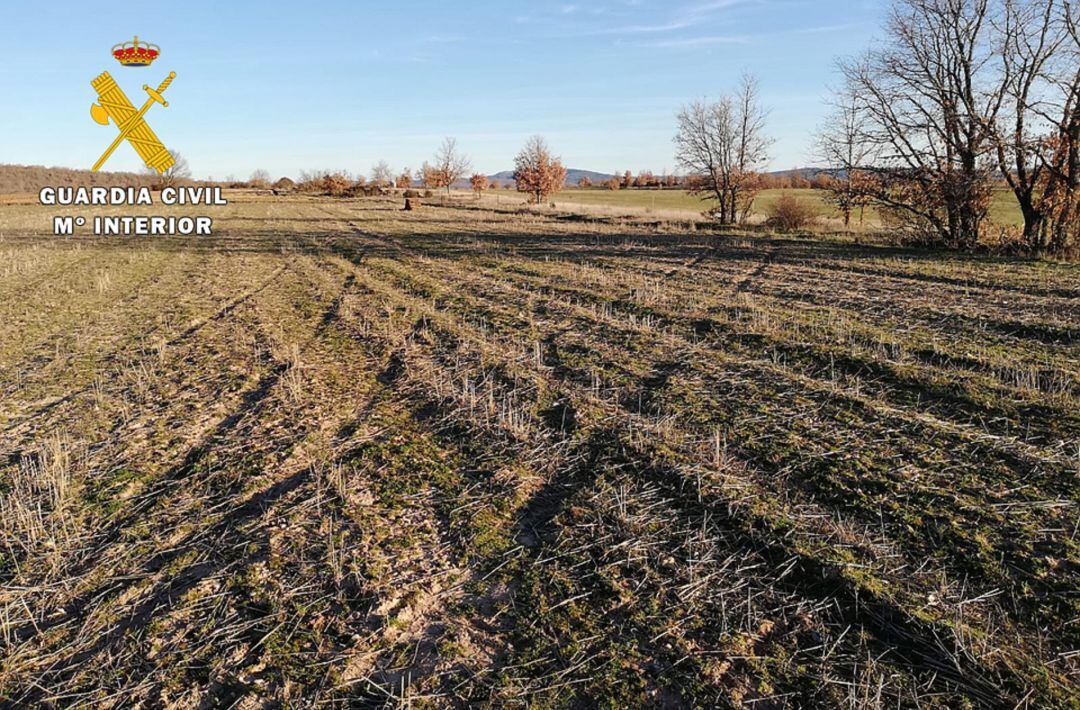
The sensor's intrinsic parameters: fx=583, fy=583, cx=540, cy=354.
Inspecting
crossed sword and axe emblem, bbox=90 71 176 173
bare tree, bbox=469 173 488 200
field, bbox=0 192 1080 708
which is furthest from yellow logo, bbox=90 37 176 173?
bare tree, bbox=469 173 488 200

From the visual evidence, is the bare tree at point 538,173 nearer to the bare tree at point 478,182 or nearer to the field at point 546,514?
the bare tree at point 478,182

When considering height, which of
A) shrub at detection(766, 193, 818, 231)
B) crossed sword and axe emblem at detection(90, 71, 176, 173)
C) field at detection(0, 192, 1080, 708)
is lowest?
field at detection(0, 192, 1080, 708)

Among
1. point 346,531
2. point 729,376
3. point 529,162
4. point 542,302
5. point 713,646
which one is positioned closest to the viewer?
point 713,646

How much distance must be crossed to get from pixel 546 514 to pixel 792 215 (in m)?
32.1

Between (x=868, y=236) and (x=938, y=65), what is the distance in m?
7.05

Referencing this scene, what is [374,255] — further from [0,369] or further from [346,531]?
[346,531]

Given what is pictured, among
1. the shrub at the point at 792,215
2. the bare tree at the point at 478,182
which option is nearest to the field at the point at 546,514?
the shrub at the point at 792,215

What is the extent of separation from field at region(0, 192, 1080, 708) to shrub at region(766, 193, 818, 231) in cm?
2330

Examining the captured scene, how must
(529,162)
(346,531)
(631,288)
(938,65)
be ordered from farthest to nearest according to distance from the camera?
(529,162) < (938,65) < (631,288) < (346,531)

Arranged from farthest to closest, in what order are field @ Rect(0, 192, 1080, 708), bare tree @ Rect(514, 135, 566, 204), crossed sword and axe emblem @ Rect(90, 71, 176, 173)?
bare tree @ Rect(514, 135, 566, 204) → crossed sword and axe emblem @ Rect(90, 71, 176, 173) → field @ Rect(0, 192, 1080, 708)

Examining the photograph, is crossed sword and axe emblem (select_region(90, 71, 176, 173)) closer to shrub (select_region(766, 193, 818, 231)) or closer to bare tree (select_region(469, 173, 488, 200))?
shrub (select_region(766, 193, 818, 231))

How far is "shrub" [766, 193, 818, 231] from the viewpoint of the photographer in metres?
32.0

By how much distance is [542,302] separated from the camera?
1221 cm

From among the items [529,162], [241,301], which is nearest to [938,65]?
[241,301]
